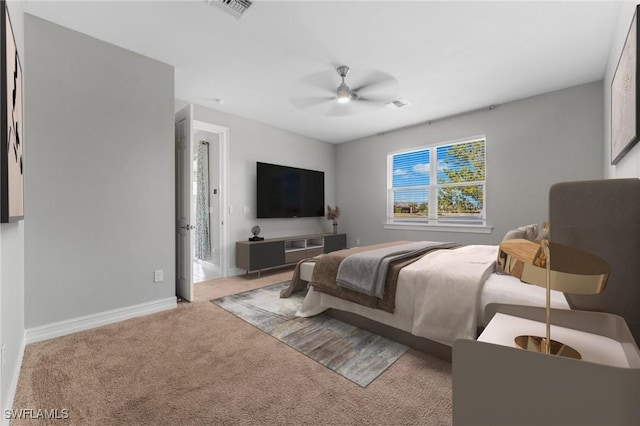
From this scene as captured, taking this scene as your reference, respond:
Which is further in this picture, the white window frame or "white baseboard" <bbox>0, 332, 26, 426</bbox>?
the white window frame

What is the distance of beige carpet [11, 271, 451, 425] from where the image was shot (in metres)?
1.33

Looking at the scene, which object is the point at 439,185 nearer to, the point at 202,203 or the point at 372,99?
the point at 372,99

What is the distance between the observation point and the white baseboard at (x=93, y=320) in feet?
6.83

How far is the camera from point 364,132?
5.20 meters

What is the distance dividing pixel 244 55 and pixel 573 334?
308 cm

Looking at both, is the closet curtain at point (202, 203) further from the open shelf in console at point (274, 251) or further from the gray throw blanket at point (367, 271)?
the gray throw blanket at point (367, 271)

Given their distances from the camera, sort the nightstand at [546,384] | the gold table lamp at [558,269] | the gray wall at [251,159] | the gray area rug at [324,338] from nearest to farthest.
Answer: the nightstand at [546,384], the gold table lamp at [558,269], the gray area rug at [324,338], the gray wall at [251,159]

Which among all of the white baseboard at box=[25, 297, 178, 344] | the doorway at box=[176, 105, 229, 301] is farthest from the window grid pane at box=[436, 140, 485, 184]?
the white baseboard at box=[25, 297, 178, 344]

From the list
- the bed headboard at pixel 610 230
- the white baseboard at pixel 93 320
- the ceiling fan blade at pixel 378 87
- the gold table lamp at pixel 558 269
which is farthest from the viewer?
the ceiling fan blade at pixel 378 87

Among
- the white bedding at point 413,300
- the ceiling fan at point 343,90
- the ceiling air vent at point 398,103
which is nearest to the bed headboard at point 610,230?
the white bedding at point 413,300

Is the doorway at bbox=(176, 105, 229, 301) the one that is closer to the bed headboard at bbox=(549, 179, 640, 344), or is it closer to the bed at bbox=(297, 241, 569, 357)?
the bed at bbox=(297, 241, 569, 357)

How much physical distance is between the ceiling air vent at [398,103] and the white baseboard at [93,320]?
369 centimetres

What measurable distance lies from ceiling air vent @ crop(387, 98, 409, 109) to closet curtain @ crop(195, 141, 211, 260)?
10.2 ft

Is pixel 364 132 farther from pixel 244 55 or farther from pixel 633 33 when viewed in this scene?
pixel 633 33
